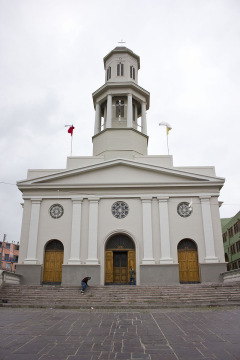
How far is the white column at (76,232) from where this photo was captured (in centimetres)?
2001

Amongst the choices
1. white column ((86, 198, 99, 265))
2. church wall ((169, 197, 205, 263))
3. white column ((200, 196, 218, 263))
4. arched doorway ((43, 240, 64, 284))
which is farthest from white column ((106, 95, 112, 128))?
arched doorway ((43, 240, 64, 284))

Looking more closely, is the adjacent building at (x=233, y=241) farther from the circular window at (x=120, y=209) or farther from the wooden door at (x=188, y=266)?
the circular window at (x=120, y=209)

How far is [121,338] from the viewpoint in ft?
23.1

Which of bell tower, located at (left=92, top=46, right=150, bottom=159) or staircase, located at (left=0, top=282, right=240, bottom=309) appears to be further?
bell tower, located at (left=92, top=46, right=150, bottom=159)

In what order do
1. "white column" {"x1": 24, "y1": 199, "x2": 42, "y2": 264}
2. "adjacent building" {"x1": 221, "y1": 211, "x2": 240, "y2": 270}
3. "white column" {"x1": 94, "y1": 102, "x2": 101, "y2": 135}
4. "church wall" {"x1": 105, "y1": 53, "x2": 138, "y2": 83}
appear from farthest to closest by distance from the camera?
"adjacent building" {"x1": 221, "y1": 211, "x2": 240, "y2": 270} < "church wall" {"x1": 105, "y1": 53, "x2": 138, "y2": 83} < "white column" {"x1": 94, "y1": 102, "x2": 101, "y2": 135} < "white column" {"x1": 24, "y1": 199, "x2": 42, "y2": 264}

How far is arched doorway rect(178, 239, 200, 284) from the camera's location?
20016mm

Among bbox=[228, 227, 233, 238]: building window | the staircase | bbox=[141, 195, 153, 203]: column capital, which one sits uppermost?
bbox=[228, 227, 233, 238]: building window

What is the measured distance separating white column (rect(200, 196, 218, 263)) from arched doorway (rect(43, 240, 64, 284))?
31.1 ft

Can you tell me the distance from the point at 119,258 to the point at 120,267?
59 centimetres

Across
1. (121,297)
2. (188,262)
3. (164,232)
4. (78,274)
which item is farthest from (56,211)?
(188,262)

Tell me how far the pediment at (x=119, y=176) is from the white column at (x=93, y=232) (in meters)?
1.41

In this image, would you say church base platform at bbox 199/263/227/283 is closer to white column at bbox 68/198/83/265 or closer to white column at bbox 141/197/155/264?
white column at bbox 141/197/155/264

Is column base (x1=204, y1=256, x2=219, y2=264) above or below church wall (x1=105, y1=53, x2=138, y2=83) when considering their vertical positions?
below

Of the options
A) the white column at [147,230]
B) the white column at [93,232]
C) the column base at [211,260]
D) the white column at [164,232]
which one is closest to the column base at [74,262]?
the white column at [93,232]
